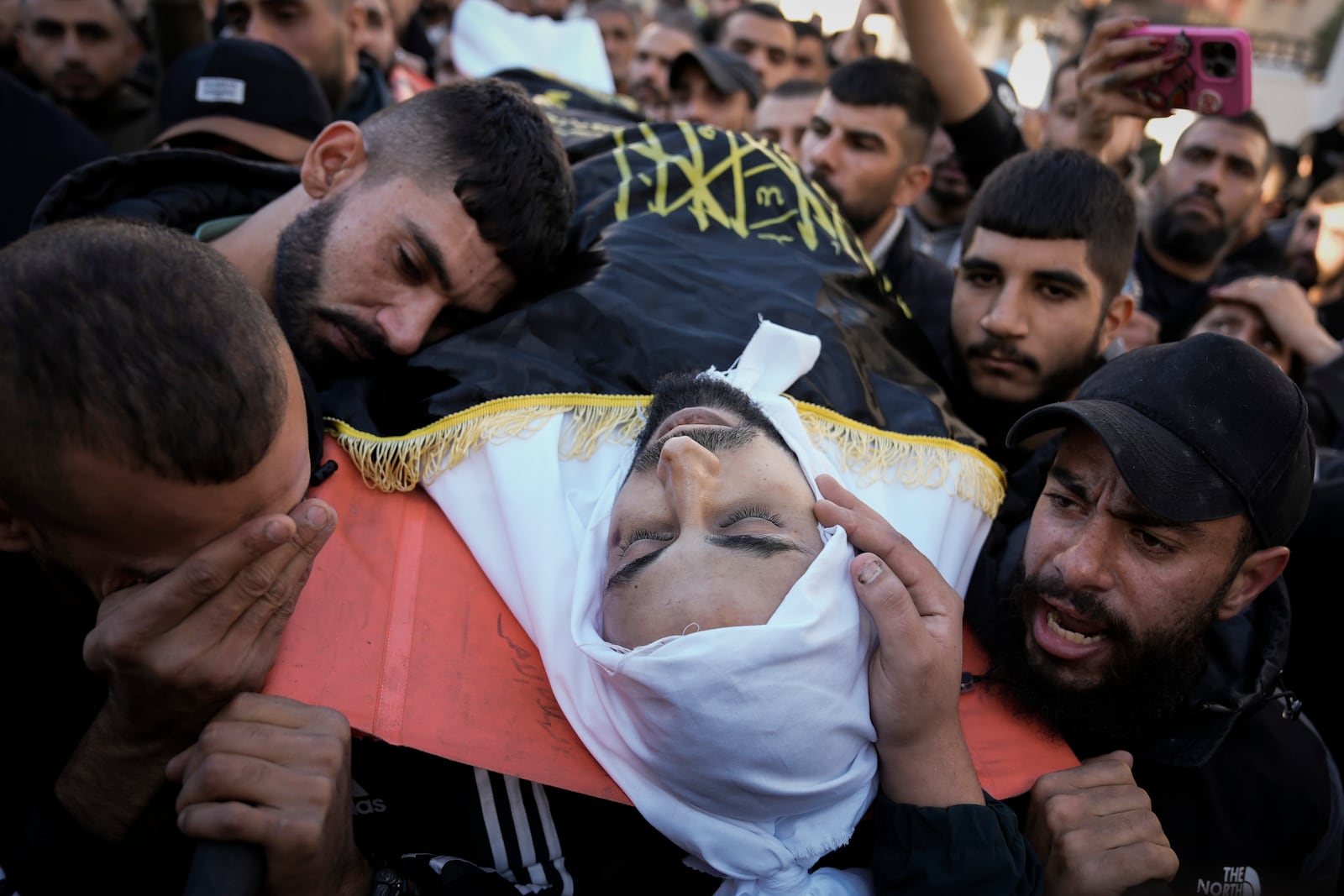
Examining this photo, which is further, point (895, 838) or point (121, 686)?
point (895, 838)

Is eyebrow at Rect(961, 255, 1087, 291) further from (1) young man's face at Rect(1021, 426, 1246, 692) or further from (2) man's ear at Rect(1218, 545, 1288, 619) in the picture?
(2) man's ear at Rect(1218, 545, 1288, 619)

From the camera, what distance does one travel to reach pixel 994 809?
2.06m

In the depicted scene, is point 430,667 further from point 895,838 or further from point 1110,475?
point 1110,475

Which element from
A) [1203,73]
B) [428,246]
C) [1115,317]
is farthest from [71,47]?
Answer: [1203,73]

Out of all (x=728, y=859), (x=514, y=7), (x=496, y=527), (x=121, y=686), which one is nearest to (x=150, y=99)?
(x=514, y=7)

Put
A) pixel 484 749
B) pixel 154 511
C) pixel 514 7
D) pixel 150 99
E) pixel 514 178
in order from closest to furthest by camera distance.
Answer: pixel 154 511 < pixel 484 749 < pixel 514 178 < pixel 150 99 < pixel 514 7

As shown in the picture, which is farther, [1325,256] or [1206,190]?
[1325,256]

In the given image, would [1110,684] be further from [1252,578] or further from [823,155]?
[823,155]

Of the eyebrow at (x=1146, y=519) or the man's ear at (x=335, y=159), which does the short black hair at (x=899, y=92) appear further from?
the eyebrow at (x=1146, y=519)

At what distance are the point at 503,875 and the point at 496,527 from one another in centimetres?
84

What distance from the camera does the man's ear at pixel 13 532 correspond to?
181 centimetres

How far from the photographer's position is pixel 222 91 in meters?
3.88

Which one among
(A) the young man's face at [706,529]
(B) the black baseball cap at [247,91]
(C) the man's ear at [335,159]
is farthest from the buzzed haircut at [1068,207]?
(B) the black baseball cap at [247,91]

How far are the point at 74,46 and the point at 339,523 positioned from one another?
4.38m
